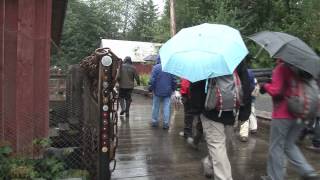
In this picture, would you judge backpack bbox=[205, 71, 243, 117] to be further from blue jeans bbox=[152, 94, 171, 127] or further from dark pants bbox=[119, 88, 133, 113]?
dark pants bbox=[119, 88, 133, 113]

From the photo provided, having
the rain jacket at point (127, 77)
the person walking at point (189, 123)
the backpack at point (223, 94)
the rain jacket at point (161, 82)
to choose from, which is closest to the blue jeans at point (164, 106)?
the rain jacket at point (161, 82)

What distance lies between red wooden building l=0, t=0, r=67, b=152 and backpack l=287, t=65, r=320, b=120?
3054 mm

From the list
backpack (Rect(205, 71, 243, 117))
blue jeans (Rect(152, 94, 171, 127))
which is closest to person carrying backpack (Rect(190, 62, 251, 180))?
backpack (Rect(205, 71, 243, 117))

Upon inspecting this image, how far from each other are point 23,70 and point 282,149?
3.22 m

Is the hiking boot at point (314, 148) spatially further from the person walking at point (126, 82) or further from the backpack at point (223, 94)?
the person walking at point (126, 82)

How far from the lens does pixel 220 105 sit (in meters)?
5.02

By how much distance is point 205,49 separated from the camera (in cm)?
500

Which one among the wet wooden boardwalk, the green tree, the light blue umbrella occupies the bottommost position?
the wet wooden boardwalk

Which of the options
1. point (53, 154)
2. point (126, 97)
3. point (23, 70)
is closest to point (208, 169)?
point (53, 154)

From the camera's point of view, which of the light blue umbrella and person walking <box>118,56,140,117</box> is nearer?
the light blue umbrella

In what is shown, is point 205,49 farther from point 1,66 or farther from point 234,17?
point 234,17

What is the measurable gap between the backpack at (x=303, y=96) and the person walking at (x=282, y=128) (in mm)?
67

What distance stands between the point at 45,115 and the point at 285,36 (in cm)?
310

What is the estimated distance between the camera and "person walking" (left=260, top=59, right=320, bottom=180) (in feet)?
16.5
